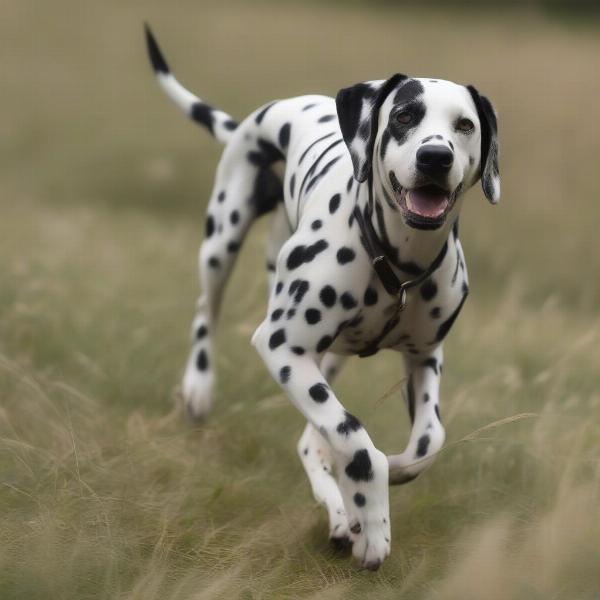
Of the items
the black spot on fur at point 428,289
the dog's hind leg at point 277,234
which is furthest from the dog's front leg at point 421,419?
the dog's hind leg at point 277,234

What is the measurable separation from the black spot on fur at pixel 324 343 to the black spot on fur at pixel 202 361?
1.86 m

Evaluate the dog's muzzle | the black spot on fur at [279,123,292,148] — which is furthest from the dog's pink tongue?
the black spot on fur at [279,123,292,148]

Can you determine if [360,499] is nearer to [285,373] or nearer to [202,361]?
[285,373]

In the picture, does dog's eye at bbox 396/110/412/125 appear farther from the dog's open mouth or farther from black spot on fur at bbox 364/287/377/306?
black spot on fur at bbox 364/287/377/306

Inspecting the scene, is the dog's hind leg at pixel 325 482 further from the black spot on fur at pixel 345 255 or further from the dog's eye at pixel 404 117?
the dog's eye at pixel 404 117

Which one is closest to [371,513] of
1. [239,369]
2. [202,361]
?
[202,361]

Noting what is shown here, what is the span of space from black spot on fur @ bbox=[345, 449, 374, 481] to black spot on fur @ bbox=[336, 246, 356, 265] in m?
0.65

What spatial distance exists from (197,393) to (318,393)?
1.89 metres

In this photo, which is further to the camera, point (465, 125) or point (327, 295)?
point (327, 295)

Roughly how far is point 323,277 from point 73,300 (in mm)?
3550

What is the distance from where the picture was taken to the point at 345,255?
4766 mm

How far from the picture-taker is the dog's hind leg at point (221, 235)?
6.21 metres

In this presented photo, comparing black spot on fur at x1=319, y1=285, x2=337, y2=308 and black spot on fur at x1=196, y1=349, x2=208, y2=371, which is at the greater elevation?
black spot on fur at x1=319, y1=285, x2=337, y2=308

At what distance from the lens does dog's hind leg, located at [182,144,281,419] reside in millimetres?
6207
